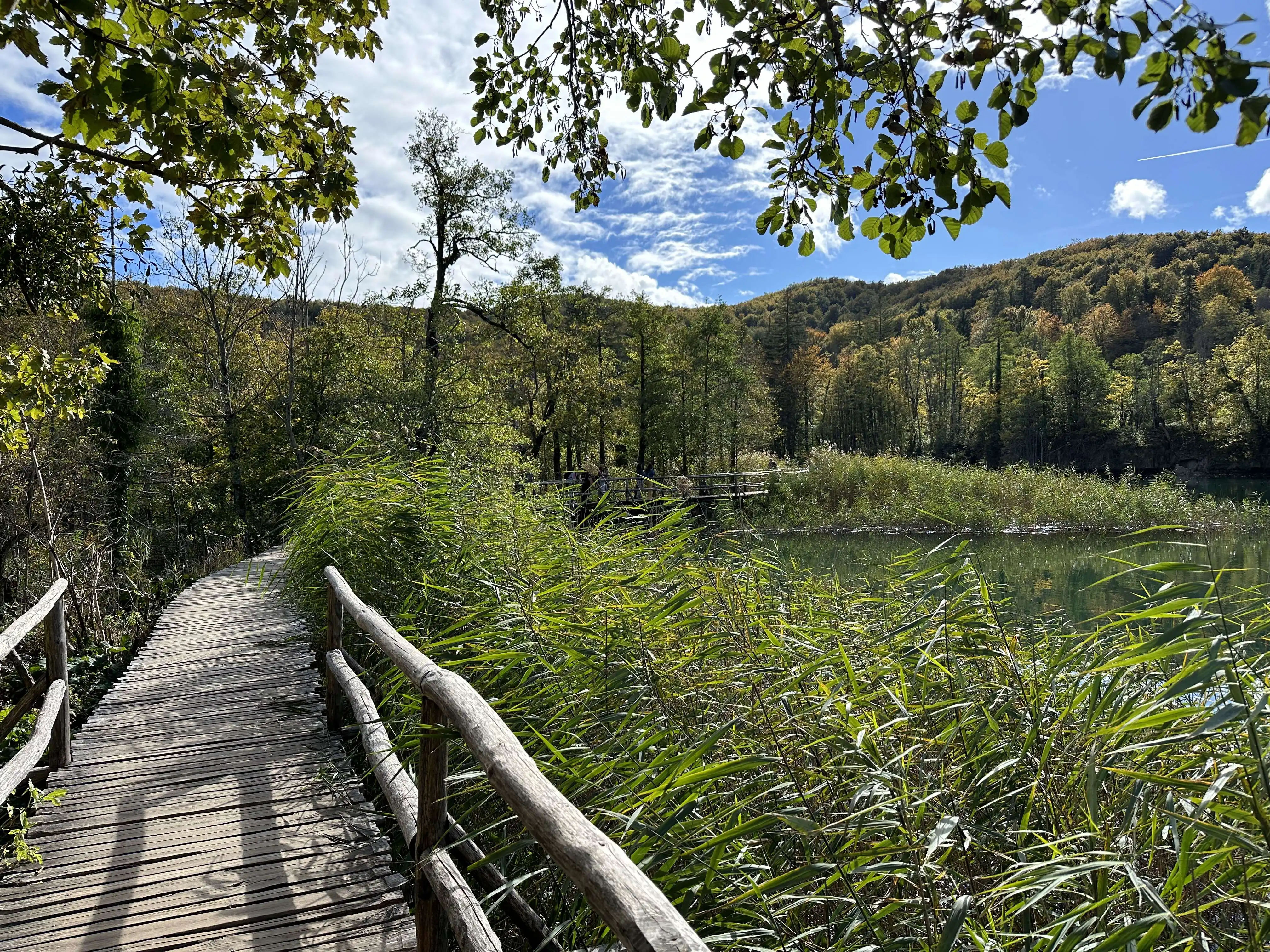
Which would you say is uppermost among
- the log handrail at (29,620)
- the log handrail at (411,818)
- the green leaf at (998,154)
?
the green leaf at (998,154)

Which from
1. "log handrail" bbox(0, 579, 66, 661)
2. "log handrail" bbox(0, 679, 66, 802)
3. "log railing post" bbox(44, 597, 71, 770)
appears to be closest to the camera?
"log handrail" bbox(0, 679, 66, 802)

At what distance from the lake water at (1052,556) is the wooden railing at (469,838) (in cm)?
335

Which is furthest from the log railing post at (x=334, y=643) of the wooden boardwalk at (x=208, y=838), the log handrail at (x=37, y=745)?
the log handrail at (x=37, y=745)

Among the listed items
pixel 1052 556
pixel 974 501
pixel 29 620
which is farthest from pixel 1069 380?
pixel 29 620

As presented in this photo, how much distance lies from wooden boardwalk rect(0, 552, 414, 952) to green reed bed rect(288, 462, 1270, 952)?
0.47 m

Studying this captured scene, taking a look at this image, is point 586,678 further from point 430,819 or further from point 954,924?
point 954,924

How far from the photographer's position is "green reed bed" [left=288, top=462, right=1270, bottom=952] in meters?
1.56

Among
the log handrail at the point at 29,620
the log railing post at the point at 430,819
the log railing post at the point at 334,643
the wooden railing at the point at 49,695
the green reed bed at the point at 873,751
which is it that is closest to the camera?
the green reed bed at the point at 873,751

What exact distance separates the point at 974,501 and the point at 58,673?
21680 millimetres

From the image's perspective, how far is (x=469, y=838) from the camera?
1.70 m

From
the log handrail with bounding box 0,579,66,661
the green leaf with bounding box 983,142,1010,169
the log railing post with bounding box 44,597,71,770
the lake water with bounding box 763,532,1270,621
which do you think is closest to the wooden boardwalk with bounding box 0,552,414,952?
the log railing post with bounding box 44,597,71,770

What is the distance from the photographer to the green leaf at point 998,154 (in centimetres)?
182

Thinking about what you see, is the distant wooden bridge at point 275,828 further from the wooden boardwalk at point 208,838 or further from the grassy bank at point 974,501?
the grassy bank at point 974,501

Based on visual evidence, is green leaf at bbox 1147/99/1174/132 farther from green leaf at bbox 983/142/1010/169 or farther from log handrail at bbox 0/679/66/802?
log handrail at bbox 0/679/66/802
